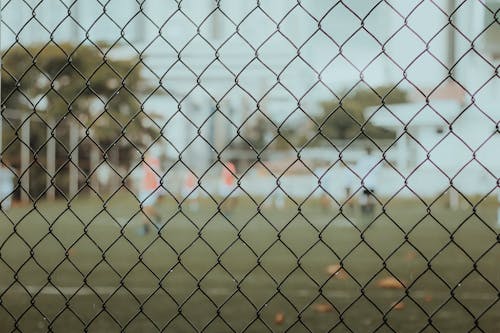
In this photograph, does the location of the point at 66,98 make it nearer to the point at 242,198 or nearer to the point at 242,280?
the point at 242,198

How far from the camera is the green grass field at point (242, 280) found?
2.32 metres

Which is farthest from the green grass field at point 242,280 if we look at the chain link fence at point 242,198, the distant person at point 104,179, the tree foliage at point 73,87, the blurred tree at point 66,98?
the distant person at point 104,179

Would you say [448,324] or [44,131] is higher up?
[448,324]

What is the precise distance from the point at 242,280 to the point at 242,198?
1585 cm

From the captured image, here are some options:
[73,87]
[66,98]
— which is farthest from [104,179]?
[66,98]

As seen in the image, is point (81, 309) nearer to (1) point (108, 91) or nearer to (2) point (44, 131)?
(2) point (44, 131)

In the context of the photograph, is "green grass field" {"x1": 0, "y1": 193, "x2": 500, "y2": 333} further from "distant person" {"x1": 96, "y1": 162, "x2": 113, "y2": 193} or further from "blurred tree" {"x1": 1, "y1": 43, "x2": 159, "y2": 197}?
"distant person" {"x1": 96, "y1": 162, "x2": 113, "y2": 193}

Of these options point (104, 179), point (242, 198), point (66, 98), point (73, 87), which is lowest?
point (104, 179)

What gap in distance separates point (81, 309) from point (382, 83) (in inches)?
91.1

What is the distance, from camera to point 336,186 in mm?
18141

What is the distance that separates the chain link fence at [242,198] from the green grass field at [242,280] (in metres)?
0.02

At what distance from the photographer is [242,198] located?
18.0 metres

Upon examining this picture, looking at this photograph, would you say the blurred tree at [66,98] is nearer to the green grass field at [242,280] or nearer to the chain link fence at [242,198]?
the chain link fence at [242,198]

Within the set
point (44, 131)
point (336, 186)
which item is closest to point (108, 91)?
point (44, 131)
